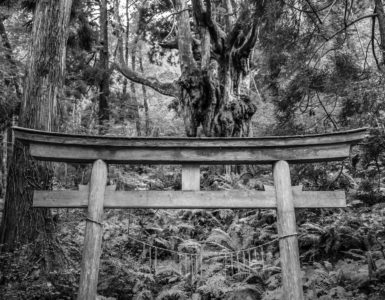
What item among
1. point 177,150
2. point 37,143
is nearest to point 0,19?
point 37,143

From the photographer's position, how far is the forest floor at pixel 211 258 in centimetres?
571

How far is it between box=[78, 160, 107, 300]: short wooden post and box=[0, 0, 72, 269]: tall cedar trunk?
1.70m

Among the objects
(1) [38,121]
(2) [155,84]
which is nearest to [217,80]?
(2) [155,84]

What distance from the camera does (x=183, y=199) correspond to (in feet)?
16.0

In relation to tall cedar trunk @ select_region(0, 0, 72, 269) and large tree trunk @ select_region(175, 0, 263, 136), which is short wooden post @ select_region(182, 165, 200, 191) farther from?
large tree trunk @ select_region(175, 0, 263, 136)

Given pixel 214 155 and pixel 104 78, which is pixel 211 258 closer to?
pixel 214 155

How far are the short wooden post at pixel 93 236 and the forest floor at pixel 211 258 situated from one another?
4.08ft

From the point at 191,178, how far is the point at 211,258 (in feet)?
8.25

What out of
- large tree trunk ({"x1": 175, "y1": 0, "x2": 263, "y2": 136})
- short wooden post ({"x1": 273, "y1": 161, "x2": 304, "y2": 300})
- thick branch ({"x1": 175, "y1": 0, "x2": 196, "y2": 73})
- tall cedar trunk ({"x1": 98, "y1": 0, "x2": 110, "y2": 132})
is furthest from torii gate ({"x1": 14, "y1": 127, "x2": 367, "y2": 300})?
tall cedar trunk ({"x1": 98, "y1": 0, "x2": 110, "y2": 132})

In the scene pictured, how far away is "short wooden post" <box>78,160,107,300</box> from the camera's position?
14.8 ft

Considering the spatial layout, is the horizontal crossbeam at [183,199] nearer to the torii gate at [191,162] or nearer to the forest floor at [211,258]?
the torii gate at [191,162]

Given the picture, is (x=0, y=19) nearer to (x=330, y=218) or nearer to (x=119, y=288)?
(x=119, y=288)

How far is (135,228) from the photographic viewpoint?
8.46 meters

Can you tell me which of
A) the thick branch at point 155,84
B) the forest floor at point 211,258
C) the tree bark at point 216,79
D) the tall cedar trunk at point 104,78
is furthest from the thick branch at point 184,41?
the tall cedar trunk at point 104,78
